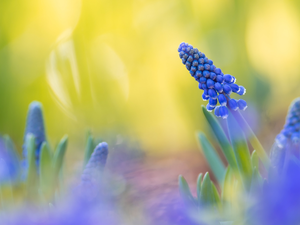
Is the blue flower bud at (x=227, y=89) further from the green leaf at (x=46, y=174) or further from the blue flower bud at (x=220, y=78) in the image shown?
the green leaf at (x=46, y=174)

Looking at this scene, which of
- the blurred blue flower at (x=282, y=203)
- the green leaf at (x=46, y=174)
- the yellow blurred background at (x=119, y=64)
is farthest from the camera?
the yellow blurred background at (x=119, y=64)

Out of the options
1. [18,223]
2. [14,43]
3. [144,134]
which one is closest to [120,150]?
[144,134]

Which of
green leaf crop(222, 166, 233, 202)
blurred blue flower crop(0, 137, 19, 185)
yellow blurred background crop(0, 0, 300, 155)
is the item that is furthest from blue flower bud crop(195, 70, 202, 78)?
yellow blurred background crop(0, 0, 300, 155)

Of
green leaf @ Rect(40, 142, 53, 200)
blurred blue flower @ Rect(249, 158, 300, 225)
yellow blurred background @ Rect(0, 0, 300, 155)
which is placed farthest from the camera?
yellow blurred background @ Rect(0, 0, 300, 155)

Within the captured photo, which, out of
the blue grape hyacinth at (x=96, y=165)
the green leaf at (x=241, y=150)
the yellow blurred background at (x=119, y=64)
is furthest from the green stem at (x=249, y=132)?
the yellow blurred background at (x=119, y=64)

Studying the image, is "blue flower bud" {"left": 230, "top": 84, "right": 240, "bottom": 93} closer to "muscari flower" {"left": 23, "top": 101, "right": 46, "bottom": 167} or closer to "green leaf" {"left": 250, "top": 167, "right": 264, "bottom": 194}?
"green leaf" {"left": 250, "top": 167, "right": 264, "bottom": 194}

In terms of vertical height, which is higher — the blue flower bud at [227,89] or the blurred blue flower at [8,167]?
the blurred blue flower at [8,167]

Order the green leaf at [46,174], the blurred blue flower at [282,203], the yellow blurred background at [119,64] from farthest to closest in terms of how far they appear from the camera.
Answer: the yellow blurred background at [119,64]
the green leaf at [46,174]
the blurred blue flower at [282,203]
